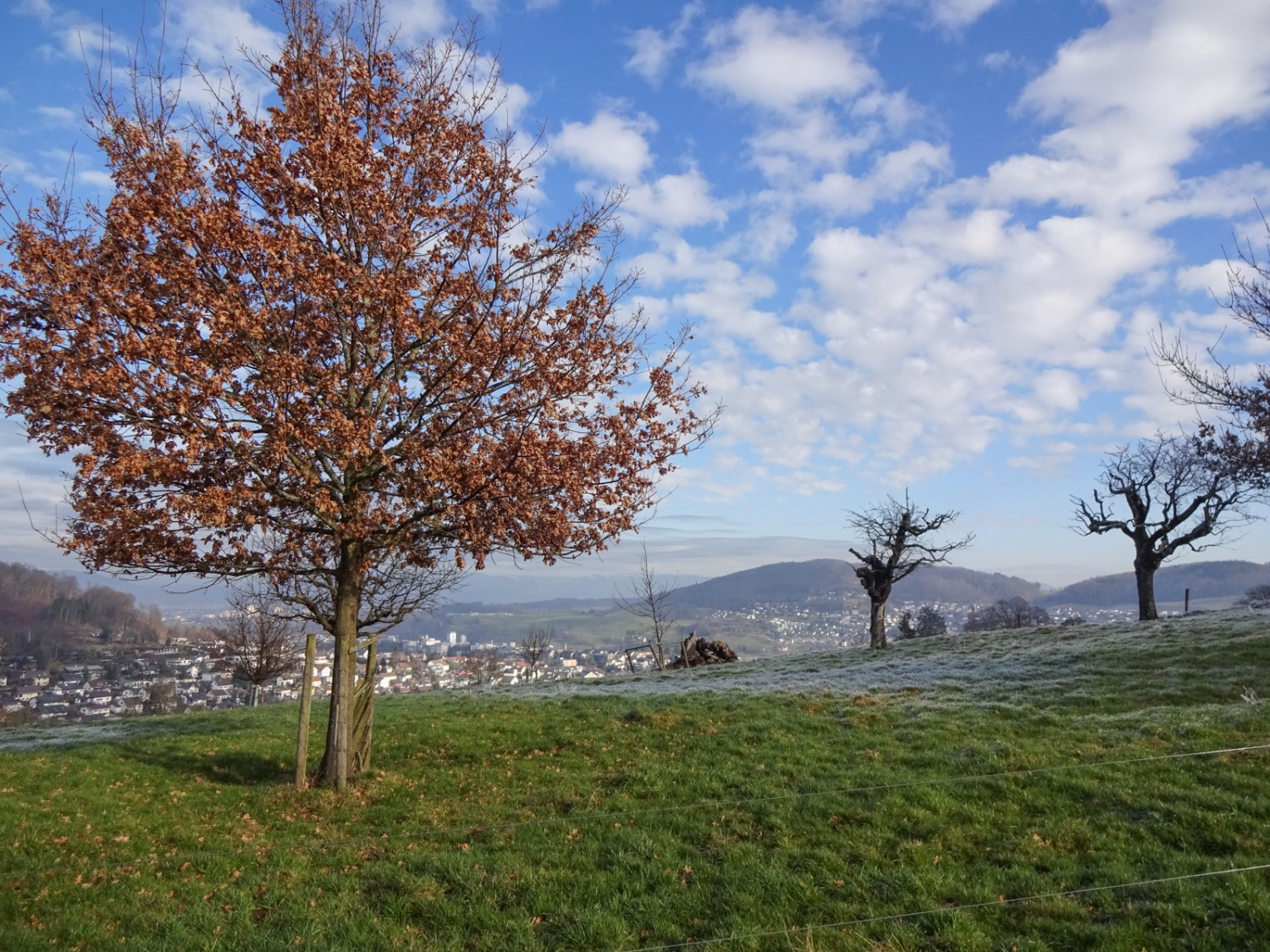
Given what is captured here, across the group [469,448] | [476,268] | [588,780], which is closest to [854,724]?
[588,780]

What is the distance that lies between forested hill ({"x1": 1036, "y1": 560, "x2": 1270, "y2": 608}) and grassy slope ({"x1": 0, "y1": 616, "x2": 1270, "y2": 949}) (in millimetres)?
175029

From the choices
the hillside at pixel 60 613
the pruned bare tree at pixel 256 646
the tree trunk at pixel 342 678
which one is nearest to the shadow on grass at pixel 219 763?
the tree trunk at pixel 342 678

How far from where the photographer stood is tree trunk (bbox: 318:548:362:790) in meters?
11.9

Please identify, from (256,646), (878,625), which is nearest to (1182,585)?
(878,625)

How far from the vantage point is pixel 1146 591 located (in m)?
37.3

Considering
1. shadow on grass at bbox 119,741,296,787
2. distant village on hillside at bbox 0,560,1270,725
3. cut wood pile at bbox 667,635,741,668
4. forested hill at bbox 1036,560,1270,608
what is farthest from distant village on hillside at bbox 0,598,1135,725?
forested hill at bbox 1036,560,1270,608

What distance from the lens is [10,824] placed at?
9867 millimetres

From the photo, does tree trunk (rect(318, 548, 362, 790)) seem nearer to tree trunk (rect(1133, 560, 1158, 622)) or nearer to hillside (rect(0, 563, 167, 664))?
tree trunk (rect(1133, 560, 1158, 622))

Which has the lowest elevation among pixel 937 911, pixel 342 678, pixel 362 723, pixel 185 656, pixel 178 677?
pixel 178 677

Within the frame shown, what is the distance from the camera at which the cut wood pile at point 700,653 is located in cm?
3903

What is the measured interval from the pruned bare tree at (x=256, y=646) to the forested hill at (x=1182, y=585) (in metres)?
168

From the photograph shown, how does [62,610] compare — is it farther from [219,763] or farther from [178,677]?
[219,763]

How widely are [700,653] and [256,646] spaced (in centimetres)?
2367

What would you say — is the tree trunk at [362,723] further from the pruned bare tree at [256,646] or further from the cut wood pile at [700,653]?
the cut wood pile at [700,653]
